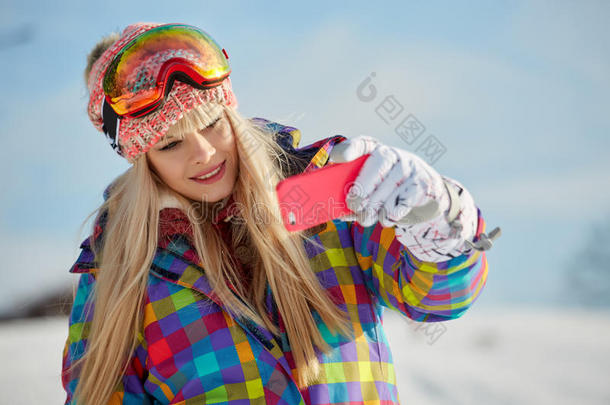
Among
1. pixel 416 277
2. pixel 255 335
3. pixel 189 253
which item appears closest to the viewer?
pixel 416 277

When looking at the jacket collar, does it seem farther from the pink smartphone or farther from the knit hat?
the pink smartphone

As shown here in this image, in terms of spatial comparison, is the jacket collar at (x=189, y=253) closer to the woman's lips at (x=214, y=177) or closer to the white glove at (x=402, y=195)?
the woman's lips at (x=214, y=177)

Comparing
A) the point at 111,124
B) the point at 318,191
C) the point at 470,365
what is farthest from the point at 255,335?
the point at 470,365

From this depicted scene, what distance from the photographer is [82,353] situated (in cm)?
174

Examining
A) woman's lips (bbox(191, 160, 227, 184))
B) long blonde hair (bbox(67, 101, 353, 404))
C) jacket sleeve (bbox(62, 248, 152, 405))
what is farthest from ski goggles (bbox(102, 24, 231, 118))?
jacket sleeve (bbox(62, 248, 152, 405))

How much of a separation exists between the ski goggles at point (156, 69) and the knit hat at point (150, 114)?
0.07 feet

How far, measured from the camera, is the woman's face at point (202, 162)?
1589 millimetres

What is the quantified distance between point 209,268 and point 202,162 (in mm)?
355

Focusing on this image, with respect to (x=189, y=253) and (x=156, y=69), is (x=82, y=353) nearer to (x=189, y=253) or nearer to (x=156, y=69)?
(x=189, y=253)

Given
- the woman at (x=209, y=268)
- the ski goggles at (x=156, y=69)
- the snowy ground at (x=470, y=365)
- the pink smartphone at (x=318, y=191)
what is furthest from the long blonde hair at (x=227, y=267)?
the snowy ground at (x=470, y=365)

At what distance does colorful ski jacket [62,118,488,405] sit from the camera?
1488 millimetres

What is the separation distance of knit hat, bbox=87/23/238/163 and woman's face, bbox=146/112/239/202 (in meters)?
0.04

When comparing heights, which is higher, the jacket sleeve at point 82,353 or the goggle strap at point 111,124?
the goggle strap at point 111,124

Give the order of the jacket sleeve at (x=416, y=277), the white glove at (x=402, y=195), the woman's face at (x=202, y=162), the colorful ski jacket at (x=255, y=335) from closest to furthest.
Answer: the white glove at (x=402, y=195) → the jacket sleeve at (x=416, y=277) → the colorful ski jacket at (x=255, y=335) → the woman's face at (x=202, y=162)
